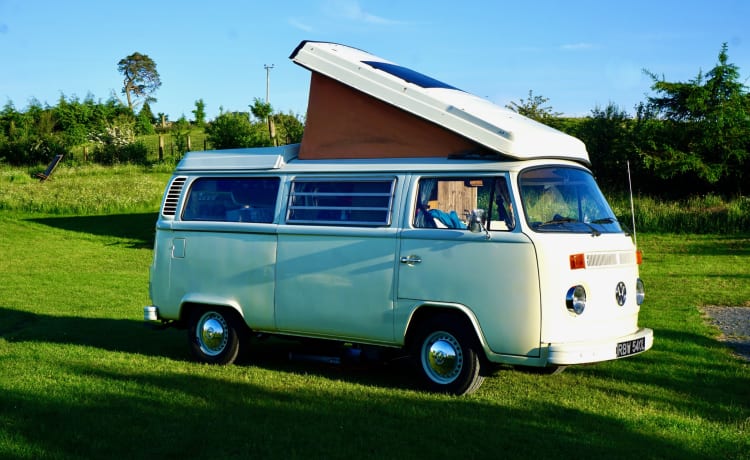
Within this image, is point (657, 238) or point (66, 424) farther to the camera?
point (657, 238)

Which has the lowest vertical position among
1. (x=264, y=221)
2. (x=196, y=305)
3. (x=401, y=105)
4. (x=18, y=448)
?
(x=18, y=448)

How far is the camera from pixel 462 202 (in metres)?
8.43

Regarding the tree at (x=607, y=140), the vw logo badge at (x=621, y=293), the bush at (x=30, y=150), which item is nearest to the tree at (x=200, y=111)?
the bush at (x=30, y=150)

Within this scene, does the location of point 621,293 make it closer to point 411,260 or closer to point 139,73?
point 411,260

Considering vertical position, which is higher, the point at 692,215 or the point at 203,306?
the point at 692,215

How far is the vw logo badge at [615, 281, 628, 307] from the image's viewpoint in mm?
8289

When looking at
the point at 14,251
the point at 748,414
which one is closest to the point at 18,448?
the point at 748,414

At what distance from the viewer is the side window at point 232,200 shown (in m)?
9.69

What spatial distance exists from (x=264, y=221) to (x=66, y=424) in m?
3.28

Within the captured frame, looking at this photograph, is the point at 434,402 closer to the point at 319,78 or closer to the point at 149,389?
the point at 149,389

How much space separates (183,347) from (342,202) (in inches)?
145

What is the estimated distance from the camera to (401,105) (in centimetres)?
866

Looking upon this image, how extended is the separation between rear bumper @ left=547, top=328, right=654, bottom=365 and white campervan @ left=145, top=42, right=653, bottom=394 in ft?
0.06

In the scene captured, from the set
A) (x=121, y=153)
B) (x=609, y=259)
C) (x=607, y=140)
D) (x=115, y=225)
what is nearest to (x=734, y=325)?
(x=609, y=259)
